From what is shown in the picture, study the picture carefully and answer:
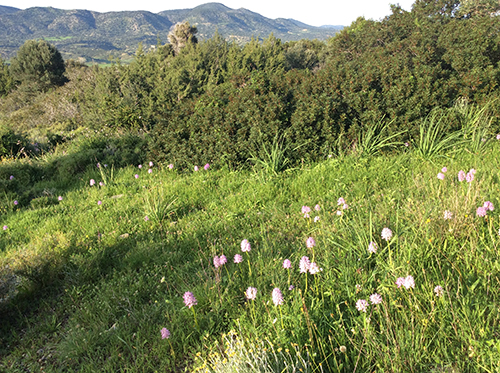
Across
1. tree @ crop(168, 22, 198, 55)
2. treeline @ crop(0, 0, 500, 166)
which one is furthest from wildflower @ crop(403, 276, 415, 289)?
tree @ crop(168, 22, 198, 55)

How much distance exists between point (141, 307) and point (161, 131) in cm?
438

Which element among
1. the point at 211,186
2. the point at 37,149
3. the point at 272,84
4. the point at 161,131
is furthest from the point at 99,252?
the point at 37,149

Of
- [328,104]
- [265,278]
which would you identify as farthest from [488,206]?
[328,104]

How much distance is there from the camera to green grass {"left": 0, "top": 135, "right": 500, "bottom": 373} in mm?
1724

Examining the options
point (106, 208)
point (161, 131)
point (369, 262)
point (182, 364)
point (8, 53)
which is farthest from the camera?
point (8, 53)

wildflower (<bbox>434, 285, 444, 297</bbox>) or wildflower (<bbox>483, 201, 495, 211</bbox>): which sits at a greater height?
wildflower (<bbox>483, 201, 495, 211</bbox>)

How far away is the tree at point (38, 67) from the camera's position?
27.2 metres

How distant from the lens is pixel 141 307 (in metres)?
2.62

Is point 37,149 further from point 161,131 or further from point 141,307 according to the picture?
point 141,307

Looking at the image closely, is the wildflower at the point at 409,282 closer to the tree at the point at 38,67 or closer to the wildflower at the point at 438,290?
the wildflower at the point at 438,290

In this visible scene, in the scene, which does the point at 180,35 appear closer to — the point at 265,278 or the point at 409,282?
the point at 265,278

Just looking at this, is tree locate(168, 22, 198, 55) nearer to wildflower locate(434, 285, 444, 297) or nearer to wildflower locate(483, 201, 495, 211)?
wildflower locate(483, 201, 495, 211)

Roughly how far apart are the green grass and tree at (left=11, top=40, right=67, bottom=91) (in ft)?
93.1

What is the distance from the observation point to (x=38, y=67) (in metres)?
27.7
